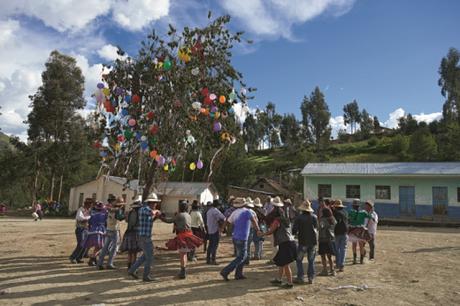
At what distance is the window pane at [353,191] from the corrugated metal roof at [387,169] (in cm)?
119

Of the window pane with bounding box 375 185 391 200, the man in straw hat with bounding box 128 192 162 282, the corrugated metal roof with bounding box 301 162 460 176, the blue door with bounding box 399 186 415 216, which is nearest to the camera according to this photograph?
the man in straw hat with bounding box 128 192 162 282

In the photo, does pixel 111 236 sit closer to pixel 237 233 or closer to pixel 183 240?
pixel 183 240

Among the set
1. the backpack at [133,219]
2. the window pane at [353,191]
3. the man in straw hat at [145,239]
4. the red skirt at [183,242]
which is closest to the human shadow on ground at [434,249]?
the red skirt at [183,242]

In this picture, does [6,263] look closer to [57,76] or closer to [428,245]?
[428,245]

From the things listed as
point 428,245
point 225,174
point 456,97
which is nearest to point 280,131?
point 456,97

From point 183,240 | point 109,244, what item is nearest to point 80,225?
point 109,244

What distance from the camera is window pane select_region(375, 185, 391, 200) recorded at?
26.5 m

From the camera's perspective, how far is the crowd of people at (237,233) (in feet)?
24.7

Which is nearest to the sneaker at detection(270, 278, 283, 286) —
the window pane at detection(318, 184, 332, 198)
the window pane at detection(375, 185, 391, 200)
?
the window pane at detection(318, 184, 332, 198)

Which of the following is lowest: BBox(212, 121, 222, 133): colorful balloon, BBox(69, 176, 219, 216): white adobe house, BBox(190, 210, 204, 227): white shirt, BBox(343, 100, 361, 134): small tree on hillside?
BBox(190, 210, 204, 227): white shirt

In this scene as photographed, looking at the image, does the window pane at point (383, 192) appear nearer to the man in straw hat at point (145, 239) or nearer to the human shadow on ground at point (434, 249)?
the human shadow on ground at point (434, 249)

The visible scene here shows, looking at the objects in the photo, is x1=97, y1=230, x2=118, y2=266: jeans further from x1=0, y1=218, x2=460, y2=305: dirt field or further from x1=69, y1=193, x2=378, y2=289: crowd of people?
x1=0, y1=218, x2=460, y2=305: dirt field

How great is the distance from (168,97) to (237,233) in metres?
4.48

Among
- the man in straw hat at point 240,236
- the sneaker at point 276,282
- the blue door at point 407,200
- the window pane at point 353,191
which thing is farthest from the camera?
the window pane at point 353,191
